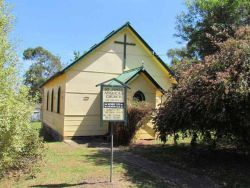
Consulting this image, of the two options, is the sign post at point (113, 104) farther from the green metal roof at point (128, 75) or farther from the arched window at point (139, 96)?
the arched window at point (139, 96)

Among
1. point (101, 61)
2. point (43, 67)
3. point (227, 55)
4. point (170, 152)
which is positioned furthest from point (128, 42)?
point (43, 67)

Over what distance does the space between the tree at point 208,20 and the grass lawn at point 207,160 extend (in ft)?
34.1

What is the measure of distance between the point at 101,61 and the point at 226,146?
321 inches

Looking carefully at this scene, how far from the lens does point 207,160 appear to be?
41.4 feet

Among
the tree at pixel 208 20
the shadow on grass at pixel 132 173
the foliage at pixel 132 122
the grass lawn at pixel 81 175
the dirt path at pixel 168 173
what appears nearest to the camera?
the grass lawn at pixel 81 175

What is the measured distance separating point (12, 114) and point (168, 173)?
16.0ft

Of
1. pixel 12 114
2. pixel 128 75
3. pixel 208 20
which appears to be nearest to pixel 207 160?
pixel 12 114

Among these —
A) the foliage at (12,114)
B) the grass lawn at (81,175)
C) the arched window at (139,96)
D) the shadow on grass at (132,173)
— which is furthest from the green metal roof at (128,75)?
the foliage at (12,114)

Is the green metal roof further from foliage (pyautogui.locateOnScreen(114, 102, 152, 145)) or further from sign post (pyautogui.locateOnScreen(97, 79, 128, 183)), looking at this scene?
sign post (pyautogui.locateOnScreen(97, 79, 128, 183))

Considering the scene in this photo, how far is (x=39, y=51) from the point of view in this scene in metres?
69.8

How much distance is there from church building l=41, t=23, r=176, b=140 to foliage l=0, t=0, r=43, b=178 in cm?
745

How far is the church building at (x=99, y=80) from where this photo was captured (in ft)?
61.9

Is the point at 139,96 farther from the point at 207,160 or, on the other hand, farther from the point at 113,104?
the point at 113,104

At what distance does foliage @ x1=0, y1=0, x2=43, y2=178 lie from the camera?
9.15 m
